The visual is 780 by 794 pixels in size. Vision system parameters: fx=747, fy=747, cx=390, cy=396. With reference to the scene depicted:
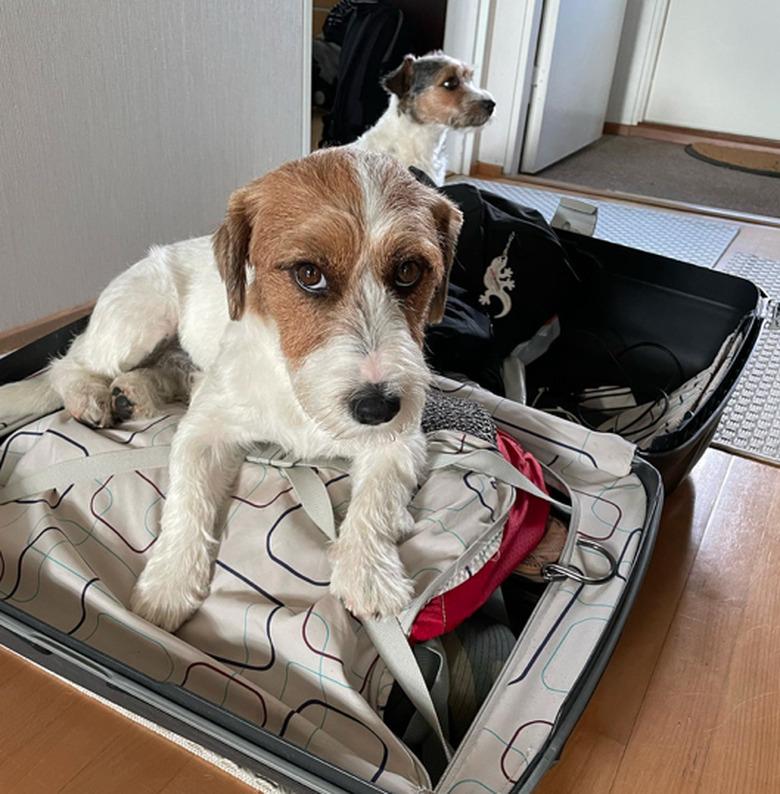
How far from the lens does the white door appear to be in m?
4.43

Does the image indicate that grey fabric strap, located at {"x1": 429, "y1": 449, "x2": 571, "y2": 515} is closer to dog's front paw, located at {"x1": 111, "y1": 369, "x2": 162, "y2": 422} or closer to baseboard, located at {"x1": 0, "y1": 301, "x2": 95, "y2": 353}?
dog's front paw, located at {"x1": 111, "y1": 369, "x2": 162, "y2": 422}

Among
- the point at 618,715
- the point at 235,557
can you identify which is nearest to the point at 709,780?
the point at 618,715

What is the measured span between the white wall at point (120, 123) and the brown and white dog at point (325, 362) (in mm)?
974

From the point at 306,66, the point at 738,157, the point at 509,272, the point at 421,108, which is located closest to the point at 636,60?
the point at 738,157

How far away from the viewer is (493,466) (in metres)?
1.35

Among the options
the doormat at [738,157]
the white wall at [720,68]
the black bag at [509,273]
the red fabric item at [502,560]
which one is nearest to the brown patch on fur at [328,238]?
the red fabric item at [502,560]

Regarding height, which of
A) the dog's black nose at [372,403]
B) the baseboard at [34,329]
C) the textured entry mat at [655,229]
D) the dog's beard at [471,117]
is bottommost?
the textured entry mat at [655,229]

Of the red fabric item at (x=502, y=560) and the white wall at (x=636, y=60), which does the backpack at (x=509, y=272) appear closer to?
the red fabric item at (x=502, y=560)

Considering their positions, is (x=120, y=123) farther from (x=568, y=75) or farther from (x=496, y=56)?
(x=568, y=75)

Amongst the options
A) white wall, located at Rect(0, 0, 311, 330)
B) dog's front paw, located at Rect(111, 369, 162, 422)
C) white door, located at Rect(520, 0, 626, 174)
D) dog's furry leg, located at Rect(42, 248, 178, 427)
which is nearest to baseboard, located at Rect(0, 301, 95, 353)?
white wall, located at Rect(0, 0, 311, 330)

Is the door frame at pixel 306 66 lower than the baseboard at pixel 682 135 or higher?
higher

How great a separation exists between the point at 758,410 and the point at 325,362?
1686mm

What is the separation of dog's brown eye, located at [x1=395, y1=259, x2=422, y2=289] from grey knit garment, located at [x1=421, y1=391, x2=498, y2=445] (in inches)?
13.0

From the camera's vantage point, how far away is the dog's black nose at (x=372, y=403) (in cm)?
109
